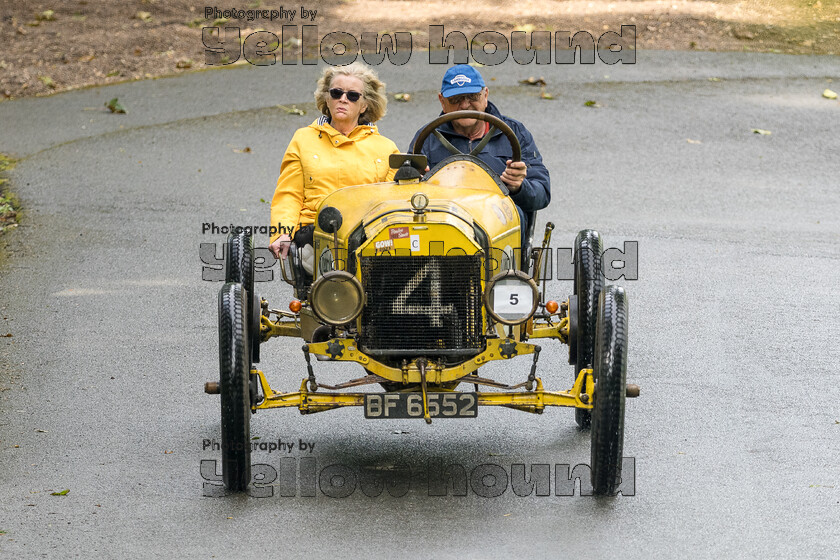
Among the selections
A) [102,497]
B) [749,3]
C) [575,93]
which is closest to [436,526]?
[102,497]

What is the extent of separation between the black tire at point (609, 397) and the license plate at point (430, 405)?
0.54 meters

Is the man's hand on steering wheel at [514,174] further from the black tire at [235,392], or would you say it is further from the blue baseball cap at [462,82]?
the black tire at [235,392]

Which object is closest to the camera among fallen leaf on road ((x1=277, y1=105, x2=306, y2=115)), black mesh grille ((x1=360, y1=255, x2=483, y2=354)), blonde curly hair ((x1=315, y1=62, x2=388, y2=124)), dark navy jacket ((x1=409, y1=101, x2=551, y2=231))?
black mesh grille ((x1=360, y1=255, x2=483, y2=354))

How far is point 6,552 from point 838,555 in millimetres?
3319

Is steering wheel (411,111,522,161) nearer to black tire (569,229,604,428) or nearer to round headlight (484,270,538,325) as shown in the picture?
black tire (569,229,604,428)

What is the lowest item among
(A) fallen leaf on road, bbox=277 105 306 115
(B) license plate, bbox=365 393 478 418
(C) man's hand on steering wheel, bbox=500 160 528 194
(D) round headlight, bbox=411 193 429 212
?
(B) license plate, bbox=365 393 478 418

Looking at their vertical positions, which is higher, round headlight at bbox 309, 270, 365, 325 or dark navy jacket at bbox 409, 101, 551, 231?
dark navy jacket at bbox 409, 101, 551, 231

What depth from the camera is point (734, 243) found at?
10.5m

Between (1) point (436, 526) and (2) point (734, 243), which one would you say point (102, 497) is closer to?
(1) point (436, 526)

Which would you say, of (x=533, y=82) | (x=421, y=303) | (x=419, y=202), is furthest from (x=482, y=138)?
(x=533, y=82)

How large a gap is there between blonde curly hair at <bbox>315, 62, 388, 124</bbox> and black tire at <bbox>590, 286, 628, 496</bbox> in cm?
212

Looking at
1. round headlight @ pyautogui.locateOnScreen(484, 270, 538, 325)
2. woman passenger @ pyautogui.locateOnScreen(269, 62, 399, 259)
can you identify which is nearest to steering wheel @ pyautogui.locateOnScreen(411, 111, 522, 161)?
woman passenger @ pyautogui.locateOnScreen(269, 62, 399, 259)

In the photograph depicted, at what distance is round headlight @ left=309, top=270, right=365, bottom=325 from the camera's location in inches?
218

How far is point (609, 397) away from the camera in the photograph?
544 cm
